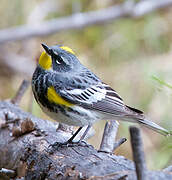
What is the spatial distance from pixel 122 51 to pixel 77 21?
2.69 ft

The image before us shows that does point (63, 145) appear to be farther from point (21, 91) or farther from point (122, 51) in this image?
point (122, 51)

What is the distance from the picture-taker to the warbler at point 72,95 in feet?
9.84

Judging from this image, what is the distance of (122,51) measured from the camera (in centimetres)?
580

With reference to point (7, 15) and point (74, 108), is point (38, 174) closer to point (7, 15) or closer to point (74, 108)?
point (74, 108)

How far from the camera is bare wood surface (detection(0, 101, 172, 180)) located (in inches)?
82.7

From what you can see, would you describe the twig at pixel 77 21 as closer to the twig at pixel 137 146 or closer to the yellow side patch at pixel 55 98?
the yellow side patch at pixel 55 98

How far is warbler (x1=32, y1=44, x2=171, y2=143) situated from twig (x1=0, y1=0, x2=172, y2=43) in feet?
8.88

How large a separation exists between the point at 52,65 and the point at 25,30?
9.20 feet

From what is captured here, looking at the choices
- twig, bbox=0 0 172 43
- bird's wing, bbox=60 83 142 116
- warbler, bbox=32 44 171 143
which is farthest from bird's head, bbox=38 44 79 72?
twig, bbox=0 0 172 43

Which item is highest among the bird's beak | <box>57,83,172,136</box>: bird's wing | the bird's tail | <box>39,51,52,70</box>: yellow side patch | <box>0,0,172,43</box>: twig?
<box>0,0,172,43</box>: twig

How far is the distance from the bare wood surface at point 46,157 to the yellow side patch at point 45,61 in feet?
1.50

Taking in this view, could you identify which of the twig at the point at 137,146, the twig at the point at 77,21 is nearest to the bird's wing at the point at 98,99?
the twig at the point at 137,146

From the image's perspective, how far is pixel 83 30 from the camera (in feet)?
20.7

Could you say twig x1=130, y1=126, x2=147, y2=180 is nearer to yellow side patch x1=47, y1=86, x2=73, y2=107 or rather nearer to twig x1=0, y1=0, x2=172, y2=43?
yellow side patch x1=47, y1=86, x2=73, y2=107
